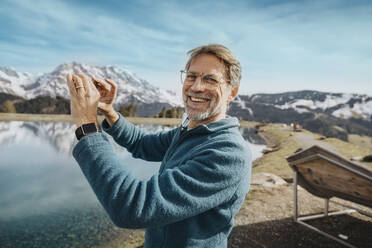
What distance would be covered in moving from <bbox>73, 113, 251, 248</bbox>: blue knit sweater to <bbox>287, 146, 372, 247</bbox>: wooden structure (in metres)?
4.45

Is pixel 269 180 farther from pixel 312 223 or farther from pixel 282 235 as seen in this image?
pixel 282 235

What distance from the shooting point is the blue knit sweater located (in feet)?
5.42

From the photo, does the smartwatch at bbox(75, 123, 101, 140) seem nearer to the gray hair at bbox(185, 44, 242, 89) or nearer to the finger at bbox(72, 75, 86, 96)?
the finger at bbox(72, 75, 86, 96)

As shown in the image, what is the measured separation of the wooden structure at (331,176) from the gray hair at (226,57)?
4.31 meters

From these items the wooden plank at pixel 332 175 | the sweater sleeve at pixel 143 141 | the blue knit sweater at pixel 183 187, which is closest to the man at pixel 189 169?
the blue knit sweater at pixel 183 187

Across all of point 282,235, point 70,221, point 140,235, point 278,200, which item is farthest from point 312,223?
point 70,221

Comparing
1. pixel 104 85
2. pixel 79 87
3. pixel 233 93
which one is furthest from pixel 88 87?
pixel 233 93

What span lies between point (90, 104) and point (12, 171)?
19321 mm

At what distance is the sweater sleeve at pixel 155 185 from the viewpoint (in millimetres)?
1641

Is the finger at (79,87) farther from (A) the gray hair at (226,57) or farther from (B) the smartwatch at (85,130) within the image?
(A) the gray hair at (226,57)

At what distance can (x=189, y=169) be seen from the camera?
1842 mm

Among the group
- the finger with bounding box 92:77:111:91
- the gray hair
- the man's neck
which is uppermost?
the gray hair

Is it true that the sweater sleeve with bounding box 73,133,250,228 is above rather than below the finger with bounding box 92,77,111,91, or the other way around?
below

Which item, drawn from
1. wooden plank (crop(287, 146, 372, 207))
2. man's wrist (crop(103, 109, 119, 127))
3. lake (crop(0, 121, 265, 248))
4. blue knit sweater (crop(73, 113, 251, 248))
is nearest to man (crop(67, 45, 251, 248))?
blue knit sweater (crop(73, 113, 251, 248))
